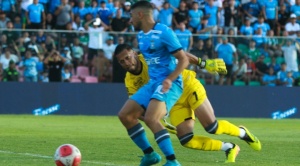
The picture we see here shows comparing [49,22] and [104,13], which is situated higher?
[104,13]

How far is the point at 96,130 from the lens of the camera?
20.6 metres

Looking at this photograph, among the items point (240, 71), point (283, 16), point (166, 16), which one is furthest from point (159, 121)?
point (283, 16)

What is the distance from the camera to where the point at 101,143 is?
16469 mm

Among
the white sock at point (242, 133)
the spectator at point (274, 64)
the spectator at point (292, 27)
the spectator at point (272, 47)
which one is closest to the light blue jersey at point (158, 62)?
the white sock at point (242, 133)

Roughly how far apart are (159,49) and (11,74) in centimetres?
1554

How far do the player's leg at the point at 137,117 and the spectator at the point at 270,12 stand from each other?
19753mm

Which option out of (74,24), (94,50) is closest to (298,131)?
(94,50)

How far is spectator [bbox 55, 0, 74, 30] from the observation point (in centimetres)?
2806

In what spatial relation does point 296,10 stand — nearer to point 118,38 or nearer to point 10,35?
point 118,38

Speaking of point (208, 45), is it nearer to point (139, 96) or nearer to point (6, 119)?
point (6, 119)

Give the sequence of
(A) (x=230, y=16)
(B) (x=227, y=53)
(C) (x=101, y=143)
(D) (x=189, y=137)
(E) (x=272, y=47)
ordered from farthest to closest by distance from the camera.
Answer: (A) (x=230, y=16), (E) (x=272, y=47), (B) (x=227, y=53), (C) (x=101, y=143), (D) (x=189, y=137)

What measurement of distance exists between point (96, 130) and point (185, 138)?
27.8 feet

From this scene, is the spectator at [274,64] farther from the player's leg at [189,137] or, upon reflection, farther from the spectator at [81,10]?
the player's leg at [189,137]

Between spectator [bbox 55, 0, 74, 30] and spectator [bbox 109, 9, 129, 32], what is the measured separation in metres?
1.48
